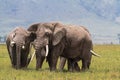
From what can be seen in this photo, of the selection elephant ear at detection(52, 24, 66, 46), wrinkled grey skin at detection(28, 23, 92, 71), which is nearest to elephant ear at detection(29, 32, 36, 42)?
wrinkled grey skin at detection(28, 23, 92, 71)

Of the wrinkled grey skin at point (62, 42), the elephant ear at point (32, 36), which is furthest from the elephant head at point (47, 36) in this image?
the elephant ear at point (32, 36)

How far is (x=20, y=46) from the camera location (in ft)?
67.7

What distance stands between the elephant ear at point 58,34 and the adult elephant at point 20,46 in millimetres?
1157

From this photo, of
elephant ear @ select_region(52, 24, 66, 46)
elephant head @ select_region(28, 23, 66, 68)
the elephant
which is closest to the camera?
elephant head @ select_region(28, 23, 66, 68)

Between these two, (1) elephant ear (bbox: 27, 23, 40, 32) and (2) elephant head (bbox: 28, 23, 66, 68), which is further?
(1) elephant ear (bbox: 27, 23, 40, 32)

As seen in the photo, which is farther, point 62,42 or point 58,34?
point 62,42

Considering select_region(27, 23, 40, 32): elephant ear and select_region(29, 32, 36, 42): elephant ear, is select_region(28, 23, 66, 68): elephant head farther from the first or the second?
select_region(29, 32, 36, 42): elephant ear

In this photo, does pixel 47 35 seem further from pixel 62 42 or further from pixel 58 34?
pixel 62 42

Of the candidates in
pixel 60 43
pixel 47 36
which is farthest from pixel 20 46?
pixel 60 43

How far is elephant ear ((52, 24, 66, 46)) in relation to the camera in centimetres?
1978

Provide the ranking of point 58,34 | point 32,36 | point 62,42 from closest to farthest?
point 58,34
point 62,42
point 32,36

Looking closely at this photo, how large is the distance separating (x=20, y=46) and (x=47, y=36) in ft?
5.49

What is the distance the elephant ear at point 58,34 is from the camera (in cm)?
1978

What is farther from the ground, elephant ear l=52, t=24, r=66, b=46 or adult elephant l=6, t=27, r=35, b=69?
elephant ear l=52, t=24, r=66, b=46
